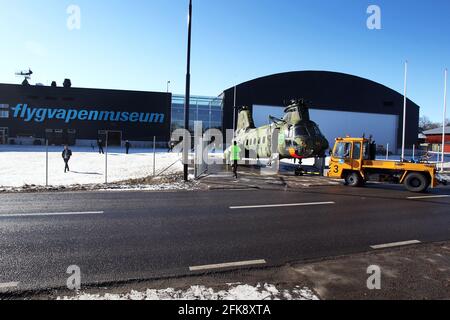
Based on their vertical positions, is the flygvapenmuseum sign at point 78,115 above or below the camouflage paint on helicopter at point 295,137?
above

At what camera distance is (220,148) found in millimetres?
49281

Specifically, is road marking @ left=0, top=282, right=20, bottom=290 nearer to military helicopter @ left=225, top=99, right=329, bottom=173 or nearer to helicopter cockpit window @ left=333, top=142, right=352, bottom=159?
helicopter cockpit window @ left=333, top=142, right=352, bottom=159

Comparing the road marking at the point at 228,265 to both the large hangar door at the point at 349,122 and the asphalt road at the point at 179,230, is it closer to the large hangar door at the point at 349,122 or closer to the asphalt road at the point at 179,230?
the asphalt road at the point at 179,230

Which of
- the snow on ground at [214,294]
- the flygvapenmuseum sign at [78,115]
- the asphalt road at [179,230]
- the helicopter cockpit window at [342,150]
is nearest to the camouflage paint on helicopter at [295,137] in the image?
the helicopter cockpit window at [342,150]

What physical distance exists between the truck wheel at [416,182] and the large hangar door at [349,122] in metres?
36.7

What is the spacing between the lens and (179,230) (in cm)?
705

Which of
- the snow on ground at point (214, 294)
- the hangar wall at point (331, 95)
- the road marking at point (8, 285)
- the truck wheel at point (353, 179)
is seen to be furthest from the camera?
the hangar wall at point (331, 95)

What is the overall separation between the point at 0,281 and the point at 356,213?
8.45m

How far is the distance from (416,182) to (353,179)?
2.58 meters

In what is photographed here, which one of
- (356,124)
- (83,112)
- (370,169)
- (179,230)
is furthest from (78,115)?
(179,230)

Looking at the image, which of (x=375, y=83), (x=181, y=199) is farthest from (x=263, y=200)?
(x=375, y=83)

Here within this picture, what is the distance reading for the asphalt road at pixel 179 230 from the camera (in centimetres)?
505

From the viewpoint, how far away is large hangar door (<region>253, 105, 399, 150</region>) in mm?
50219

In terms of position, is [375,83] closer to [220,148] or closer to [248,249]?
[220,148]
